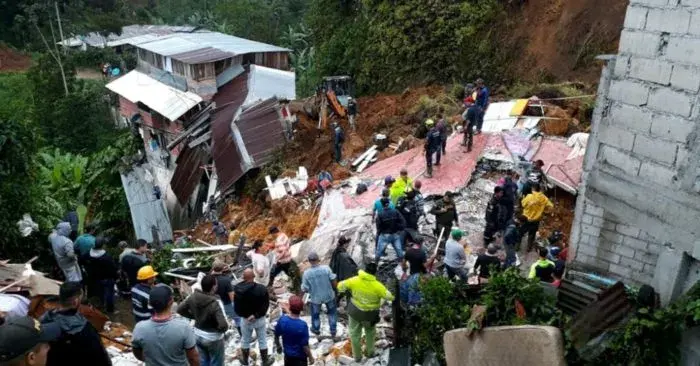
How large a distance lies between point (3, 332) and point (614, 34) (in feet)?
67.5

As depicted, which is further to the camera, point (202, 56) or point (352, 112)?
point (202, 56)

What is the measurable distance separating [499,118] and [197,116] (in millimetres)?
11861

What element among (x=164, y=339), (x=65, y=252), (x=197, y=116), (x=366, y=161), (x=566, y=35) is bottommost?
(x=197, y=116)

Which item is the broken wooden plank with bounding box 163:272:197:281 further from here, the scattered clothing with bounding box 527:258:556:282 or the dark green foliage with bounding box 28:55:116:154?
the dark green foliage with bounding box 28:55:116:154

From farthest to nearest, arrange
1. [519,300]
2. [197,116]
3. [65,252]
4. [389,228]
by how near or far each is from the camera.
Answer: [197,116] → [389,228] → [65,252] → [519,300]

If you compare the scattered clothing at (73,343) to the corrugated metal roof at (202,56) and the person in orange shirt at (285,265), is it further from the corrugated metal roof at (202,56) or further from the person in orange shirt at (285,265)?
the corrugated metal roof at (202,56)

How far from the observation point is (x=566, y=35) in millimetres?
21062

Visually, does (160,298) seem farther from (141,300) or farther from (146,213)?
(146,213)

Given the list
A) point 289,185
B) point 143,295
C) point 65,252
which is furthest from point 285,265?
point 289,185

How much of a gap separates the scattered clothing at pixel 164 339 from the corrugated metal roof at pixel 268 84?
17.7m

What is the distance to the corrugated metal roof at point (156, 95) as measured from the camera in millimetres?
22688

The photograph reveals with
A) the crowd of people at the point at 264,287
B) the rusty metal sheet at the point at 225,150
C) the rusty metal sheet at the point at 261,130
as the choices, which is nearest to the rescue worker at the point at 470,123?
the crowd of people at the point at 264,287

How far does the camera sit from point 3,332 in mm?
3277

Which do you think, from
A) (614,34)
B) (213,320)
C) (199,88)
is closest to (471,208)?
(213,320)
